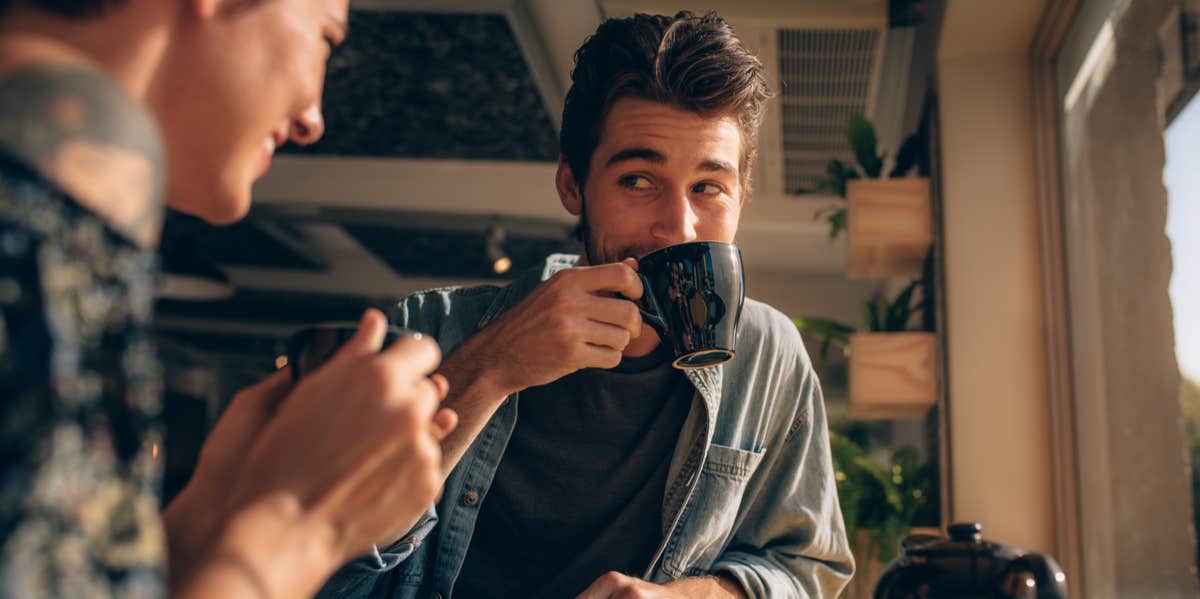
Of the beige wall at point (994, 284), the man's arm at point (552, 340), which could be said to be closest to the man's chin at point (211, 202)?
the man's arm at point (552, 340)

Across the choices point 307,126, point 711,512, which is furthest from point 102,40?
point 711,512

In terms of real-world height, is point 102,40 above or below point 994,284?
below

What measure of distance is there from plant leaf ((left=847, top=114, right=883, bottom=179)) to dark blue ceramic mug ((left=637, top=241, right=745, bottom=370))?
2.46 metres

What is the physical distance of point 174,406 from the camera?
535 inches

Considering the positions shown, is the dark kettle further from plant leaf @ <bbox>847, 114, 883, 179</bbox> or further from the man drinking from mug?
plant leaf @ <bbox>847, 114, 883, 179</bbox>

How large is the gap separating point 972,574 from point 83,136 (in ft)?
2.39

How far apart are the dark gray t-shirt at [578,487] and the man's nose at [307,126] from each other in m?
0.70

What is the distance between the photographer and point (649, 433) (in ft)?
4.69

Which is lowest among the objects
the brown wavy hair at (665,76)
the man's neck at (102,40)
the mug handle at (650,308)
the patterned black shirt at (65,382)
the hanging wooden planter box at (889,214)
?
the patterned black shirt at (65,382)

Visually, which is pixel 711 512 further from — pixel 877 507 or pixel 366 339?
pixel 877 507

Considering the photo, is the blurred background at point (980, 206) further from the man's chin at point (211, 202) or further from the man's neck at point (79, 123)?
the man's neck at point (79, 123)

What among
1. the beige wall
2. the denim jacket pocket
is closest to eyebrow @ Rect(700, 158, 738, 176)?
the denim jacket pocket

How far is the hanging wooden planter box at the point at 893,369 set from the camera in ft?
10.5

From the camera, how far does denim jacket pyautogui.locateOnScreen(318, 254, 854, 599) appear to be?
1322mm
